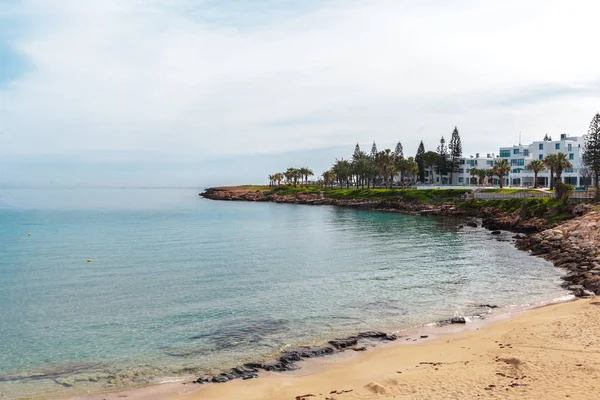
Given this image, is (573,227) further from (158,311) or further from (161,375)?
(161,375)

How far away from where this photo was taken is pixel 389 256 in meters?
43.6

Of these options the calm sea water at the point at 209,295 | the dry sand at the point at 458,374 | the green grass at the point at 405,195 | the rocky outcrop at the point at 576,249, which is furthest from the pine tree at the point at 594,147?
the dry sand at the point at 458,374

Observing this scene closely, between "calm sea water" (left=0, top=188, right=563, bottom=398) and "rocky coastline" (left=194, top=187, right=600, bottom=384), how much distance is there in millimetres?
1176

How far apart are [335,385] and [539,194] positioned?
253 ft

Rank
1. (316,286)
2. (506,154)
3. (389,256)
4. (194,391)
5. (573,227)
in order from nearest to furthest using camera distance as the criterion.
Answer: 1. (194,391)
2. (316,286)
3. (389,256)
4. (573,227)
5. (506,154)

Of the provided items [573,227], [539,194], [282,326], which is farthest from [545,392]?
[539,194]

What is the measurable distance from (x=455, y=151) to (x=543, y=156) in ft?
87.9

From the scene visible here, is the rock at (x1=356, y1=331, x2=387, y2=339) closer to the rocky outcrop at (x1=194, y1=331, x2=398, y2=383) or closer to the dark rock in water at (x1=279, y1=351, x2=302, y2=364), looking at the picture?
the rocky outcrop at (x1=194, y1=331, x2=398, y2=383)

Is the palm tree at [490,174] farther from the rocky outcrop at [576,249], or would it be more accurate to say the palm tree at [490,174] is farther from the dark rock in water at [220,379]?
the dark rock in water at [220,379]

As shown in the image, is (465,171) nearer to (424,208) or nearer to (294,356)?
(424,208)

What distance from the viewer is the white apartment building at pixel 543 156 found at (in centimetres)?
10944

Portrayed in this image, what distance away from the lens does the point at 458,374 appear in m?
15.5

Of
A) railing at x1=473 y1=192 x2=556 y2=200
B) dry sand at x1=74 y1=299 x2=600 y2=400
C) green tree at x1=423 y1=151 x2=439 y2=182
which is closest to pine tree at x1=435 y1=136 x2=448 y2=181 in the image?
green tree at x1=423 y1=151 x2=439 y2=182

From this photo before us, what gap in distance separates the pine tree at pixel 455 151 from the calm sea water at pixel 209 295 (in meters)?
96.1
